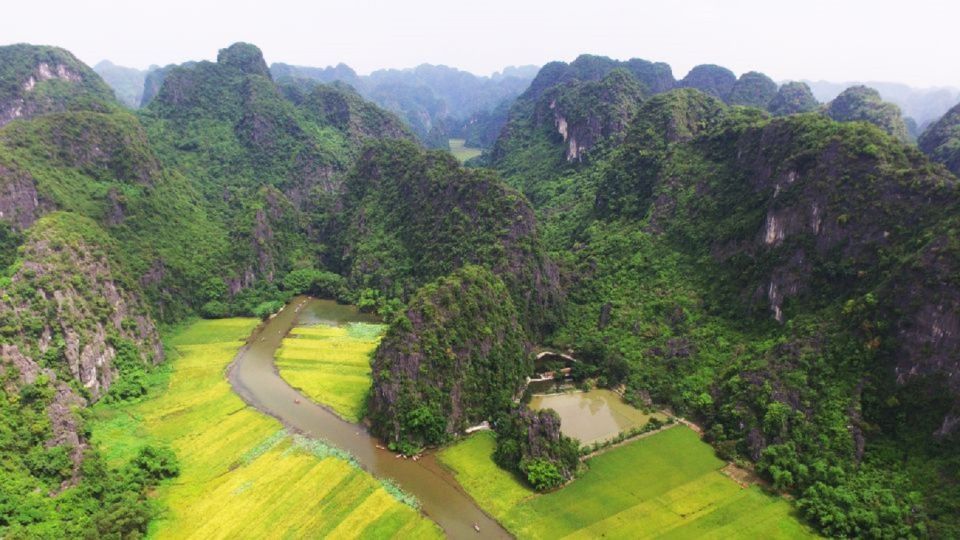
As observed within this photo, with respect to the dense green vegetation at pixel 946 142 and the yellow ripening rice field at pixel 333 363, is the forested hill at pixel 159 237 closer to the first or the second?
the yellow ripening rice field at pixel 333 363

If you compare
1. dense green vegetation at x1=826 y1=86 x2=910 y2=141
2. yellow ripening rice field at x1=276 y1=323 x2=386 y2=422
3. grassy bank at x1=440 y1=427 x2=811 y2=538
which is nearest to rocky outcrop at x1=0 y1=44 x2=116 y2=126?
yellow ripening rice field at x1=276 y1=323 x2=386 y2=422

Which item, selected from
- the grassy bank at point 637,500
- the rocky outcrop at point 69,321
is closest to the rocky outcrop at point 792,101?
the grassy bank at point 637,500

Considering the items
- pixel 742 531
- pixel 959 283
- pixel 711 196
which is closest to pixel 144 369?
pixel 742 531

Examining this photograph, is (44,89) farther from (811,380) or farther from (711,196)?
(811,380)

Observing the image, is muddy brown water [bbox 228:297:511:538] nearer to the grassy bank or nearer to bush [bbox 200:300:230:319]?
the grassy bank

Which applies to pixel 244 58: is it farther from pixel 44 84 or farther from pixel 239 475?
pixel 239 475

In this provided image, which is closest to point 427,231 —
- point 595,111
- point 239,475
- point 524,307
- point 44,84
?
point 524,307
